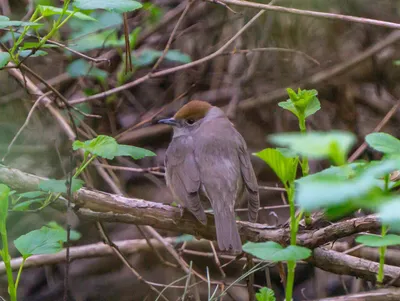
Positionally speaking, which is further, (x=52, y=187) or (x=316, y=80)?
(x=316, y=80)

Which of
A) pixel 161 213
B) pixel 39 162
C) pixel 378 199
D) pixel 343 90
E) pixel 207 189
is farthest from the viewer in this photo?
pixel 343 90

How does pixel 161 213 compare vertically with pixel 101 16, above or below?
below

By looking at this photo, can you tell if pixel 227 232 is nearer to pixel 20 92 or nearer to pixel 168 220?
pixel 168 220

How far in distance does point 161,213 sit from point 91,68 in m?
1.83

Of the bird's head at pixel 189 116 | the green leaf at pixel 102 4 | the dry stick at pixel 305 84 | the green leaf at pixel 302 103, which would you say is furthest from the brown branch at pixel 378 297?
the dry stick at pixel 305 84

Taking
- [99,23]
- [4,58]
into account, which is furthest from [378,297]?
[99,23]

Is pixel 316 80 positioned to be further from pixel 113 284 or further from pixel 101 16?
pixel 113 284

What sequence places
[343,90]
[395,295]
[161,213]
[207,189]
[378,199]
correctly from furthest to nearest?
[343,90] < [207,189] < [161,213] < [395,295] < [378,199]

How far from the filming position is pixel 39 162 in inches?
193

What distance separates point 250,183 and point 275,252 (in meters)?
1.57

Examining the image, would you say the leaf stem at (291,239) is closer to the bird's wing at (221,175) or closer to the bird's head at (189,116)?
the bird's wing at (221,175)

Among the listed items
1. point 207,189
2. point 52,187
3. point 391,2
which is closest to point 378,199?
point 52,187

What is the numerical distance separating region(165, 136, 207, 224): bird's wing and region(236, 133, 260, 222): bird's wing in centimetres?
24

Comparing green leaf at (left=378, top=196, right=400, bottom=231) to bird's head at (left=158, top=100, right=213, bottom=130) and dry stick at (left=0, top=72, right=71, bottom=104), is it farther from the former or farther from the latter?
dry stick at (left=0, top=72, right=71, bottom=104)
